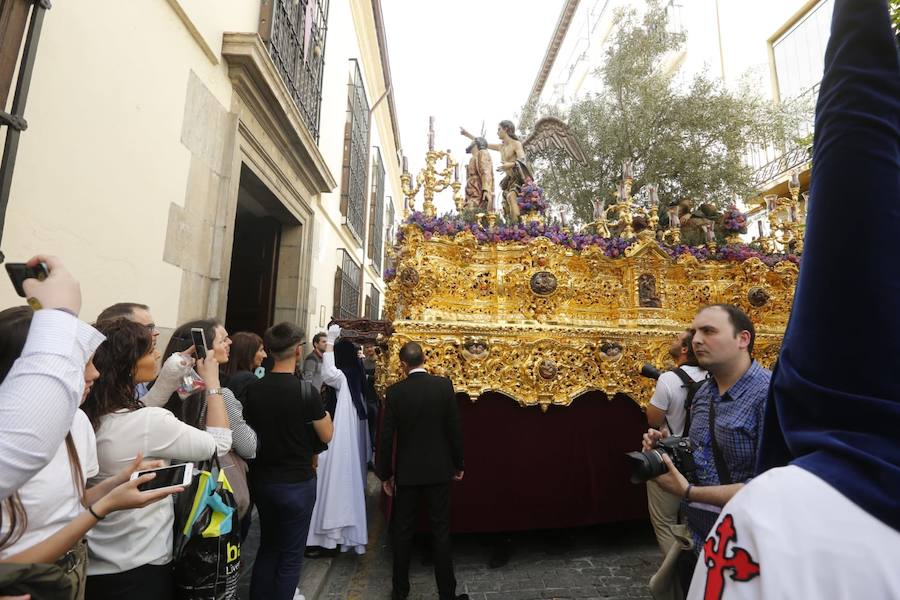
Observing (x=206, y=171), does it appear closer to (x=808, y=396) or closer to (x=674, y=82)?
(x=808, y=396)

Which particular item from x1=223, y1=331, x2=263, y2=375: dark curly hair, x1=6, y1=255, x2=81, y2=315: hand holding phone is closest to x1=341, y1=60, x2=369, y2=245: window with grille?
x1=223, y1=331, x2=263, y2=375: dark curly hair

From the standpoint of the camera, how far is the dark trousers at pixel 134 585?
1601 millimetres

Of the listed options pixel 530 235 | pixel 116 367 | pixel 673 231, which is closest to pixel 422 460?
pixel 116 367

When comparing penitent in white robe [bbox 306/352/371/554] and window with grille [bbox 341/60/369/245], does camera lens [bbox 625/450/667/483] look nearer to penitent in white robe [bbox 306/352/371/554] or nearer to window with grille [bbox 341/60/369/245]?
penitent in white robe [bbox 306/352/371/554]

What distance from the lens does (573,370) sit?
4457 mm

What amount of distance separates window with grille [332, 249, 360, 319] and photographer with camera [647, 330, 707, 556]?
791cm

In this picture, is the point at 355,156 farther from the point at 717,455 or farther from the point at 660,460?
the point at 660,460

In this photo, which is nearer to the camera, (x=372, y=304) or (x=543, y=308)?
(x=543, y=308)

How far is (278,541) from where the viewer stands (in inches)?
108

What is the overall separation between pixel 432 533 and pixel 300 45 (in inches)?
284

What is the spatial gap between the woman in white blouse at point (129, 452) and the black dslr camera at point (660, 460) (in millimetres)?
1774

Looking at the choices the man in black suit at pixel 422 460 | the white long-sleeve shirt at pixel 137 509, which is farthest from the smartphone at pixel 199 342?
the man in black suit at pixel 422 460

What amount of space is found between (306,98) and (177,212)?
13.5ft

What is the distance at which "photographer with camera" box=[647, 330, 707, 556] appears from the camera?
3.16 metres
